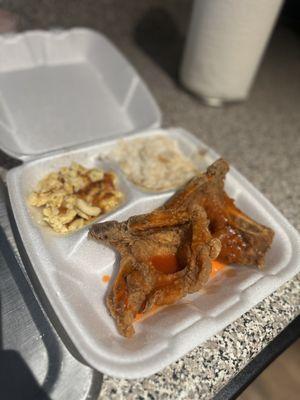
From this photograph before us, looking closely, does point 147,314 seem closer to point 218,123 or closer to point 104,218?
point 104,218

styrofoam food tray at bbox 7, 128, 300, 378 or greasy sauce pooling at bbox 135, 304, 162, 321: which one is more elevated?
styrofoam food tray at bbox 7, 128, 300, 378

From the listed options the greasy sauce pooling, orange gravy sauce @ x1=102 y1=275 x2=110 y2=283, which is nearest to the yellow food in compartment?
orange gravy sauce @ x1=102 y1=275 x2=110 y2=283

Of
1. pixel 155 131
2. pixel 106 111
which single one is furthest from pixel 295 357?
pixel 106 111

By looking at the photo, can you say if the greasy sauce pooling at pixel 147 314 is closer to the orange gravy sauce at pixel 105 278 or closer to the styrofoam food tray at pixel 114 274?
the styrofoam food tray at pixel 114 274

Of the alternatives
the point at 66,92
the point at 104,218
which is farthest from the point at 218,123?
the point at 104,218

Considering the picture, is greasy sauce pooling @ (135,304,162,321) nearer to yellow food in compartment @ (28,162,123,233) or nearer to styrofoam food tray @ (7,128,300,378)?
styrofoam food tray @ (7,128,300,378)

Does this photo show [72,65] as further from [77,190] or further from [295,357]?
[295,357]

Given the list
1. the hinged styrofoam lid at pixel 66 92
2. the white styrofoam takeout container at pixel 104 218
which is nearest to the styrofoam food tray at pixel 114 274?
the white styrofoam takeout container at pixel 104 218
